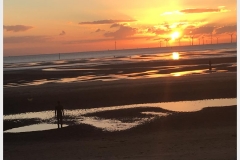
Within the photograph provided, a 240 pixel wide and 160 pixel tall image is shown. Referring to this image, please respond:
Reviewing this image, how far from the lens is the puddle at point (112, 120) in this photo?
68.0 ft

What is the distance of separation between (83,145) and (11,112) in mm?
11691

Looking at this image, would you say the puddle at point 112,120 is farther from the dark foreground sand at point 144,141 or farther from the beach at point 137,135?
the dark foreground sand at point 144,141

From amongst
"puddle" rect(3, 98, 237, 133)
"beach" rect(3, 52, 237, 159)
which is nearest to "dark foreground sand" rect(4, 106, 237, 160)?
"beach" rect(3, 52, 237, 159)

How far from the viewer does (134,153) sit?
15164 mm

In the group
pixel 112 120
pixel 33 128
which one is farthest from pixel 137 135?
pixel 33 128

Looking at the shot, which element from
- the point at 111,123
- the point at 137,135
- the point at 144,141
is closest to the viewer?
the point at 144,141

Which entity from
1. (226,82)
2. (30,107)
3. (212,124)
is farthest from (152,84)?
(212,124)

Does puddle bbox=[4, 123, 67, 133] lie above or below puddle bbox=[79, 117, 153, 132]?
below

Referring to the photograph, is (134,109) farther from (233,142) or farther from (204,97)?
(233,142)

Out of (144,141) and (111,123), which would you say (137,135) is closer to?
(144,141)

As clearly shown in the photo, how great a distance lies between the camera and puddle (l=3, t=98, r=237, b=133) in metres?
20.7

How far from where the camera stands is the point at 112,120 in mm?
21891

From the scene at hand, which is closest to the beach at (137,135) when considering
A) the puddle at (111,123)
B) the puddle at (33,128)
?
the puddle at (111,123)

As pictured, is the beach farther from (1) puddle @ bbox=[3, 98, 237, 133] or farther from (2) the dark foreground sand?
(1) puddle @ bbox=[3, 98, 237, 133]
